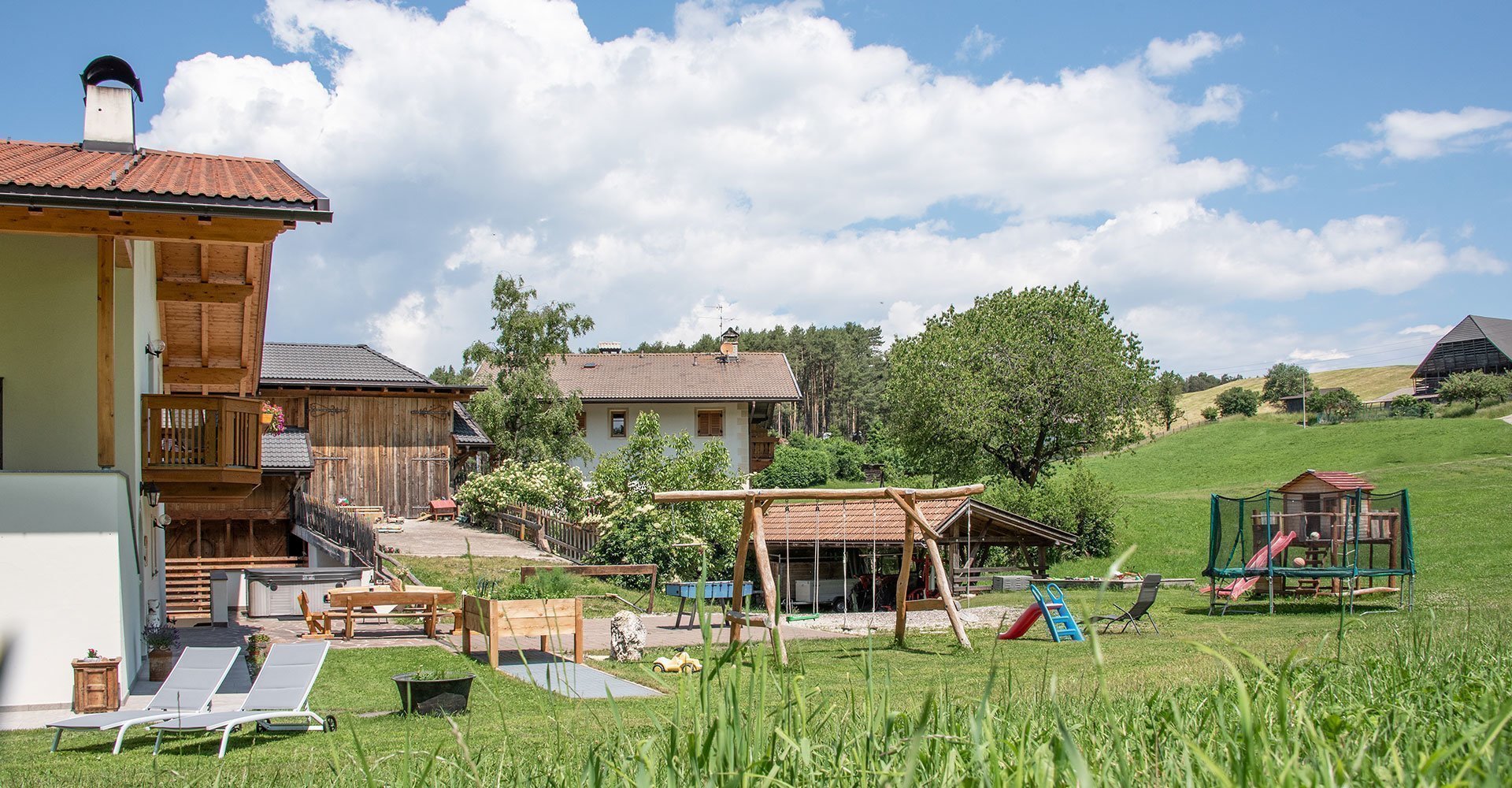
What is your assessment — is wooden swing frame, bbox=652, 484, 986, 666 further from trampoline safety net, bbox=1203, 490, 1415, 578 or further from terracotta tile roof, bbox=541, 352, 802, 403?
terracotta tile roof, bbox=541, 352, 802, 403

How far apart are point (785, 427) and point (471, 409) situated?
5424 cm

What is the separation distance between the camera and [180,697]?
7.82 m

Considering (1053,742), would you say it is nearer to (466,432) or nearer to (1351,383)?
(466,432)

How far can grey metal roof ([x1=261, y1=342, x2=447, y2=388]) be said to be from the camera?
34406 millimetres

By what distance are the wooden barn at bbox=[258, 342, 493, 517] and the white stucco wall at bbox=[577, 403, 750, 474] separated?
11.8 metres

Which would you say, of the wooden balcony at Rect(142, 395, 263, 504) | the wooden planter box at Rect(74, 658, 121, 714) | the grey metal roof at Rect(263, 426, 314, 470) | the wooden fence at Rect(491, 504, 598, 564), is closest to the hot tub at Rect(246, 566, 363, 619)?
the wooden balcony at Rect(142, 395, 263, 504)

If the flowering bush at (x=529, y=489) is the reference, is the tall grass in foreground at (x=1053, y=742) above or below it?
above

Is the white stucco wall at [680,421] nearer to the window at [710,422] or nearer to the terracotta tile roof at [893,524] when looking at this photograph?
the window at [710,422]

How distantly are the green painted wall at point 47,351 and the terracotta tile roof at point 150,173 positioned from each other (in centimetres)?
85

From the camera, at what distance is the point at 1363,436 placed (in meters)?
54.8

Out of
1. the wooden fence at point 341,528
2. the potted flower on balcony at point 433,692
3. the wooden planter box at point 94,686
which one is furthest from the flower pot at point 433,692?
the wooden fence at point 341,528

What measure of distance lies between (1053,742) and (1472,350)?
86731 mm

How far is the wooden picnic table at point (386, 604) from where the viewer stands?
15.5 m

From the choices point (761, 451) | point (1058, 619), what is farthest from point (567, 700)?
point (761, 451)
